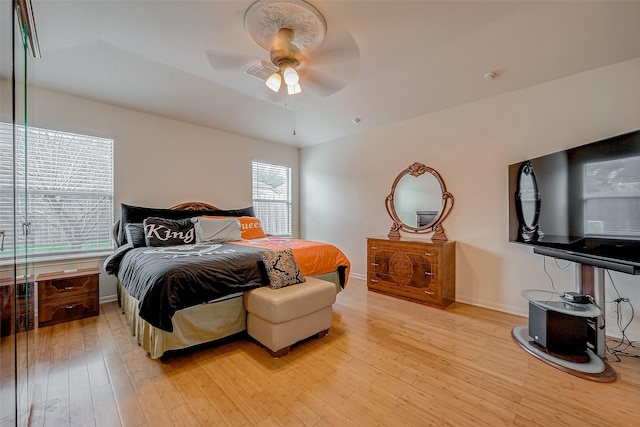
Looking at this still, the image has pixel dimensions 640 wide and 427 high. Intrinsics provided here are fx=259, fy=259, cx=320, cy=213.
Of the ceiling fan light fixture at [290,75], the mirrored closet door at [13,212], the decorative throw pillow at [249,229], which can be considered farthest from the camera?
the decorative throw pillow at [249,229]

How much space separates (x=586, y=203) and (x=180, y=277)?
3.20 m

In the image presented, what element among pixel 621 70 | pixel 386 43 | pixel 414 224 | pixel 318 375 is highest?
pixel 386 43

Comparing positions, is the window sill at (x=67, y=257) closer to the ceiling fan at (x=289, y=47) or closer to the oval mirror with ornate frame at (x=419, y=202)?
the ceiling fan at (x=289, y=47)

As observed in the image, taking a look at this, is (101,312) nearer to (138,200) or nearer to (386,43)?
(138,200)

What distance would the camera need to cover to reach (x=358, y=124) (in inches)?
166

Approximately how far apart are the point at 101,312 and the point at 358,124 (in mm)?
4255

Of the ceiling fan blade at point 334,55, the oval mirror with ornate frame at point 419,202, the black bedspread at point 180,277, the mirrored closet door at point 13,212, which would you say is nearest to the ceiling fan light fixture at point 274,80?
the ceiling fan blade at point 334,55

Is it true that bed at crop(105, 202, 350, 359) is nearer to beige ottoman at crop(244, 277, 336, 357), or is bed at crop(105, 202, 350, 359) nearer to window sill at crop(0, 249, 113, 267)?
beige ottoman at crop(244, 277, 336, 357)

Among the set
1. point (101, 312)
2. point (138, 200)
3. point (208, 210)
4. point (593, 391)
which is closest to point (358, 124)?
point (208, 210)

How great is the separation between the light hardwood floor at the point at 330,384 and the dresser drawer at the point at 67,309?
0.41ft

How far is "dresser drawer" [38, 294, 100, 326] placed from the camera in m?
2.62

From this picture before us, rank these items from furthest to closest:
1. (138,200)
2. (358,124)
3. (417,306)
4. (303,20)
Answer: (358,124) → (138,200) → (417,306) → (303,20)

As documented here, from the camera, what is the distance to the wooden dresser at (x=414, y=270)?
3.18m

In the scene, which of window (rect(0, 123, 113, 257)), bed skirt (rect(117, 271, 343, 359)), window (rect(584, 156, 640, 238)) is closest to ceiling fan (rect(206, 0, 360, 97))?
bed skirt (rect(117, 271, 343, 359))
